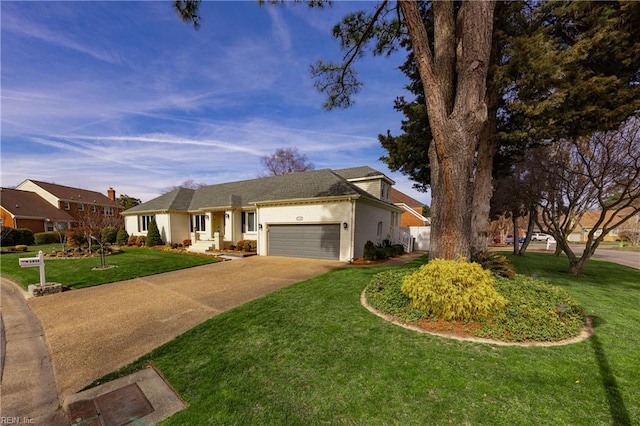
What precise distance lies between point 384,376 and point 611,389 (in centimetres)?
255

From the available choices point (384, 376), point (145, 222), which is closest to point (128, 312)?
point (384, 376)

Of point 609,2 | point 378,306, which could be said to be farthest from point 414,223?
point 378,306

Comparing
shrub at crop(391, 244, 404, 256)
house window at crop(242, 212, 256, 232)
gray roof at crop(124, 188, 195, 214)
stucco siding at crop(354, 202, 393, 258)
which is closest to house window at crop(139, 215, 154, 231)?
gray roof at crop(124, 188, 195, 214)

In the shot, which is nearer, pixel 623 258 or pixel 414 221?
pixel 623 258

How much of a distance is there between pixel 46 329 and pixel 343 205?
1098 cm

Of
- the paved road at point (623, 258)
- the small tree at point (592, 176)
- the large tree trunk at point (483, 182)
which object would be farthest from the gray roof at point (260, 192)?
the paved road at point (623, 258)

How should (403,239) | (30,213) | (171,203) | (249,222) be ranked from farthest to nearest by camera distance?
(30,213) < (171,203) < (403,239) < (249,222)

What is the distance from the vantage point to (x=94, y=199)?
33.2 m

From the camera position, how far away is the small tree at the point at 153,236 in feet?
65.6

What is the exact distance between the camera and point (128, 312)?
6.05 metres

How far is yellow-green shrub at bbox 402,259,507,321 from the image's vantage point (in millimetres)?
4559

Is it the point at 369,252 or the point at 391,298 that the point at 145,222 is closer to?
the point at 369,252

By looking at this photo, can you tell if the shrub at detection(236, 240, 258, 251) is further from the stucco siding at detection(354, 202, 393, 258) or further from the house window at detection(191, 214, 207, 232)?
the stucco siding at detection(354, 202, 393, 258)

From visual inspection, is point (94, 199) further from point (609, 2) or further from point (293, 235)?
point (609, 2)
